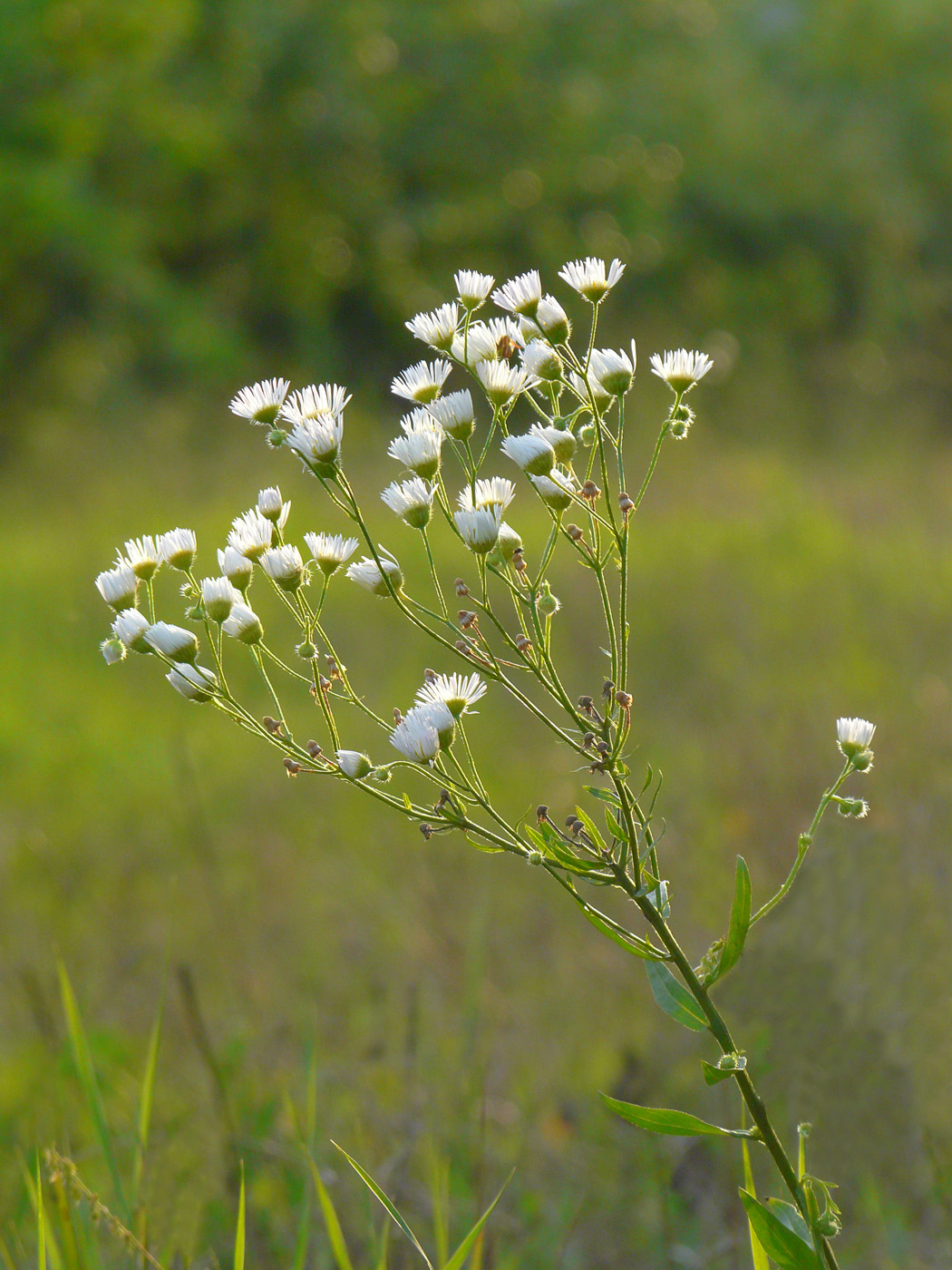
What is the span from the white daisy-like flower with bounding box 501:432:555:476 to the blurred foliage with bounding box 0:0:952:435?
13.6 metres

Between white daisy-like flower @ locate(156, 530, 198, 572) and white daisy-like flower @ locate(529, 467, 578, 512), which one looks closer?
white daisy-like flower @ locate(529, 467, 578, 512)

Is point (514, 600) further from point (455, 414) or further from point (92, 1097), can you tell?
point (92, 1097)

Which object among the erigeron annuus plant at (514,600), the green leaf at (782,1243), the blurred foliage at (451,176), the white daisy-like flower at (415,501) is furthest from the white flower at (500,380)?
the blurred foliage at (451,176)

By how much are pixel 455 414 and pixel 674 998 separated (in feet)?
1.78

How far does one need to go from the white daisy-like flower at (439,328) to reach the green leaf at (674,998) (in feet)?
1.98

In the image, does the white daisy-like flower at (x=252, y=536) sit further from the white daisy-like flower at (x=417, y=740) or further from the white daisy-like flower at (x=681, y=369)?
the white daisy-like flower at (x=681, y=369)

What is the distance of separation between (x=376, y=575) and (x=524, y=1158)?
1.45m

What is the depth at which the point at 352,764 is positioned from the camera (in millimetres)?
960

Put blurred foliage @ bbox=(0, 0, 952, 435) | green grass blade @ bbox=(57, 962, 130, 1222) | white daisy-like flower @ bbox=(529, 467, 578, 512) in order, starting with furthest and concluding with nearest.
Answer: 1. blurred foliage @ bbox=(0, 0, 952, 435)
2. green grass blade @ bbox=(57, 962, 130, 1222)
3. white daisy-like flower @ bbox=(529, 467, 578, 512)

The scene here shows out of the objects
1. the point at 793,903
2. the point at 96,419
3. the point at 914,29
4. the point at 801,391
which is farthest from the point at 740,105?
the point at 793,903

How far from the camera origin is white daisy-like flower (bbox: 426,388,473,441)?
1029mm

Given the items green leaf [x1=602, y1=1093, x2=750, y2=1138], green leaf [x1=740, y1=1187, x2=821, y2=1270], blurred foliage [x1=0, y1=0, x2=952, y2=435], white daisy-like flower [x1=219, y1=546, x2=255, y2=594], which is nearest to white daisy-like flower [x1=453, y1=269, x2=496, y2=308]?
white daisy-like flower [x1=219, y1=546, x2=255, y2=594]

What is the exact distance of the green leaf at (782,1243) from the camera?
925 mm

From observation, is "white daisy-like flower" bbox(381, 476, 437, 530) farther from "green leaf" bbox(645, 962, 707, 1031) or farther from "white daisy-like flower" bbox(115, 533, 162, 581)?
"green leaf" bbox(645, 962, 707, 1031)
